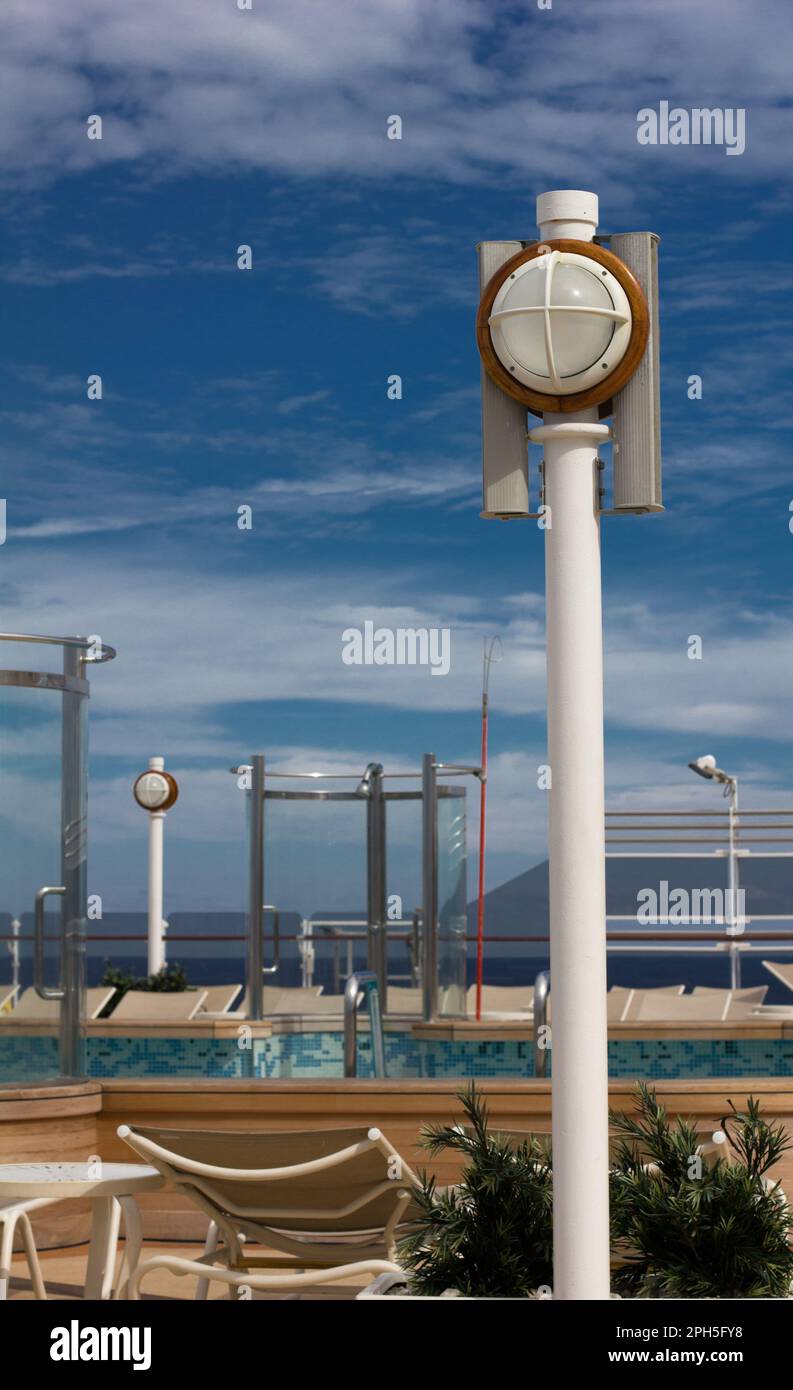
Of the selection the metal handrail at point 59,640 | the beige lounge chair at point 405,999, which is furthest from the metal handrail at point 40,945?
the beige lounge chair at point 405,999

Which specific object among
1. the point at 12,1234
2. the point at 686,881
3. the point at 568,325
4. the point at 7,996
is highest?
the point at 568,325

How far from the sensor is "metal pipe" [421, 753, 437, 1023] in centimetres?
898

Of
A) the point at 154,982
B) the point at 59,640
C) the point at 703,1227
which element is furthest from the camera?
the point at 154,982

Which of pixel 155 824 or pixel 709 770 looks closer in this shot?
pixel 709 770

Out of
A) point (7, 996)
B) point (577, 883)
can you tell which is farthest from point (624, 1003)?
point (577, 883)

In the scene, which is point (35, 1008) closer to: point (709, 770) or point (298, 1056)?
point (298, 1056)

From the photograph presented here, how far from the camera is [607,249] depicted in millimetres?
2701

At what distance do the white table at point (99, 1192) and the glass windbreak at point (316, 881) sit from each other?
5.00 m

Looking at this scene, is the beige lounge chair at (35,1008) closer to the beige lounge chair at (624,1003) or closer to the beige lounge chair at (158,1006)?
the beige lounge chair at (624,1003)

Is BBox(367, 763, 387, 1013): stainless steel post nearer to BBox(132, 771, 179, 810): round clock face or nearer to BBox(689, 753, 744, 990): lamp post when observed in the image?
BBox(689, 753, 744, 990): lamp post

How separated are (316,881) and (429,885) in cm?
58

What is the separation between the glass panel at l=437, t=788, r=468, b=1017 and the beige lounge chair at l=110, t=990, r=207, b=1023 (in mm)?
1707

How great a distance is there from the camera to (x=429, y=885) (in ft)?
29.8

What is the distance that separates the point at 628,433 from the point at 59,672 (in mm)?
3299
